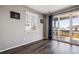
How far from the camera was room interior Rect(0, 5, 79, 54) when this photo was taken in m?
3.58

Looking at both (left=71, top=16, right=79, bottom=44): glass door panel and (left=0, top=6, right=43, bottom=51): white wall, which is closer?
(left=0, top=6, right=43, bottom=51): white wall

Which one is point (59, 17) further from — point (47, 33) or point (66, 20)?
point (47, 33)

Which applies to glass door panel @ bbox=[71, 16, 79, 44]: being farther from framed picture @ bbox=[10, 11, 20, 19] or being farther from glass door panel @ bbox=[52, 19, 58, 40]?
framed picture @ bbox=[10, 11, 20, 19]

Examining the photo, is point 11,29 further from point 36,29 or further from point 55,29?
point 55,29

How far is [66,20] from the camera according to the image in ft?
21.4

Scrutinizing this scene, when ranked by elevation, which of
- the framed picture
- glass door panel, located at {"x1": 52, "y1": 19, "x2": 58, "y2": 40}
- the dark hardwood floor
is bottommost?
the dark hardwood floor

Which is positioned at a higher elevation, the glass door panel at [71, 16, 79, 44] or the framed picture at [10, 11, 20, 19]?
the framed picture at [10, 11, 20, 19]

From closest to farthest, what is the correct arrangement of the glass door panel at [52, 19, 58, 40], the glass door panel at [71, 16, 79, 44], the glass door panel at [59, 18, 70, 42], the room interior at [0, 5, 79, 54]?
the room interior at [0, 5, 79, 54] < the glass door panel at [71, 16, 79, 44] < the glass door panel at [59, 18, 70, 42] < the glass door panel at [52, 19, 58, 40]

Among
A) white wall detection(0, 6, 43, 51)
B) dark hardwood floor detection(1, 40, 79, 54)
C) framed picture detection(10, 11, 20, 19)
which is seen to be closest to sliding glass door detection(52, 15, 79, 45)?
dark hardwood floor detection(1, 40, 79, 54)

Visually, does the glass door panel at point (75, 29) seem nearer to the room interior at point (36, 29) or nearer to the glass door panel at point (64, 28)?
the room interior at point (36, 29)

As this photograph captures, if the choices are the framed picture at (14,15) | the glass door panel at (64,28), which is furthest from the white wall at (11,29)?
the glass door panel at (64,28)

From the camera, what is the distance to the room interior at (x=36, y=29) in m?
3.58

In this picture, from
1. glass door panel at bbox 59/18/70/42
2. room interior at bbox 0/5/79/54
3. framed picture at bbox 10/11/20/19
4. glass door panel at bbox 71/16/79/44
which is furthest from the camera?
glass door panel at bbox 59/18/70/42

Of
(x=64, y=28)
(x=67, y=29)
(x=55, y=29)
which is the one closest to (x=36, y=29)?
(x=55, y=29)
